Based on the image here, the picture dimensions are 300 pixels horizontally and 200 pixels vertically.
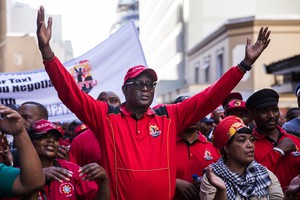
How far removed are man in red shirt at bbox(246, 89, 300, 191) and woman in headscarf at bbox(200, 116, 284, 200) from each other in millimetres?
434

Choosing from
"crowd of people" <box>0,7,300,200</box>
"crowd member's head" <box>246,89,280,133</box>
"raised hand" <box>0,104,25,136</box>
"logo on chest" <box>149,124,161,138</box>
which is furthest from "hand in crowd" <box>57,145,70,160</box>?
"crowd member's head" <box>246,89,280,133</box>

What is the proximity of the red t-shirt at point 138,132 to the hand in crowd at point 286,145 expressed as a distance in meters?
0.63

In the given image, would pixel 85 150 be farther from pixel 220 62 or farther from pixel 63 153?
pixel 220 62

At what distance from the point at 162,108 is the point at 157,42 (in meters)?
70.4

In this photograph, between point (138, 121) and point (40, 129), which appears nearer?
point (40, 129)

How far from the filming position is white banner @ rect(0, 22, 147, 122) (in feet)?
26.5

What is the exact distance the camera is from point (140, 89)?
15.5 ft

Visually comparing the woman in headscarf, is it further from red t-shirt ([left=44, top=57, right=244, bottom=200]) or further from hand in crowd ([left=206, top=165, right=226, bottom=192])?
red t-shirt ([left=44, top=57, right=244, bottom=200])

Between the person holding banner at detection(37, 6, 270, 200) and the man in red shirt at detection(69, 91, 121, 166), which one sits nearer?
the person holding banner at detection(37, 6, 270, 200)

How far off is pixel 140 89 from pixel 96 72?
142 inches

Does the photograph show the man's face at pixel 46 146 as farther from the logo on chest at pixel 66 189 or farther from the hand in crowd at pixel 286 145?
the hand in crowd at pixel 286 145

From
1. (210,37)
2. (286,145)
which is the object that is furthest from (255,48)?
(210,37)

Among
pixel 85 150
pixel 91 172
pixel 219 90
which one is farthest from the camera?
pixel 85 150

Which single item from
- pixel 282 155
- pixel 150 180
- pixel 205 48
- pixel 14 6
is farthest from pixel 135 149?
pixel 14 6
